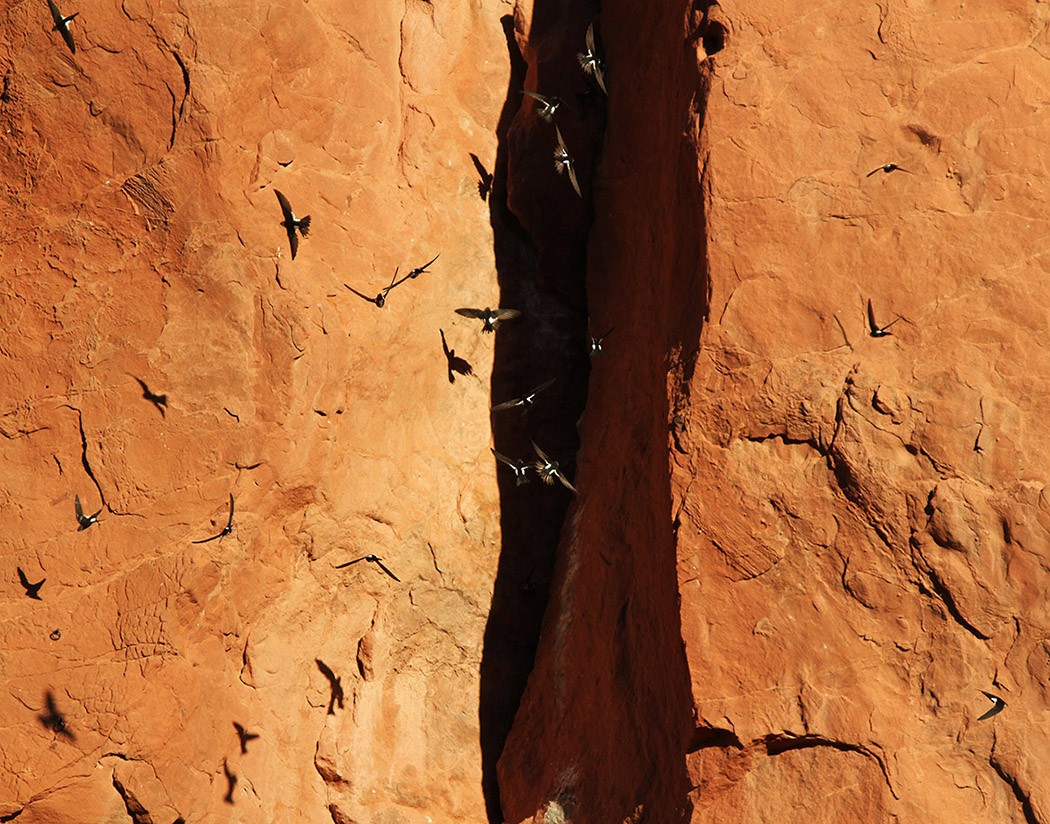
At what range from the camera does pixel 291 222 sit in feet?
19.5

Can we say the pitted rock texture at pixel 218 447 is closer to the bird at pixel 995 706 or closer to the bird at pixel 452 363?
the bird at pixel 452 363

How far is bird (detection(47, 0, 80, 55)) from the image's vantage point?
216 inches

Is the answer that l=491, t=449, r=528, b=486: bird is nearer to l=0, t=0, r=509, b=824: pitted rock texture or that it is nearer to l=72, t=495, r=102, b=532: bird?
l=0, t=0, r=509, b=824: pitted rock texture

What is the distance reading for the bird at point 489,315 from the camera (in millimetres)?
6379

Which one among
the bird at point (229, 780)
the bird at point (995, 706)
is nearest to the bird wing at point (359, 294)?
the bird at point (229, 780)

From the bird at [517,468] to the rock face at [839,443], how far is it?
1074 millimetres

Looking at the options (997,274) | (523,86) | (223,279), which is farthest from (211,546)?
(997,274)

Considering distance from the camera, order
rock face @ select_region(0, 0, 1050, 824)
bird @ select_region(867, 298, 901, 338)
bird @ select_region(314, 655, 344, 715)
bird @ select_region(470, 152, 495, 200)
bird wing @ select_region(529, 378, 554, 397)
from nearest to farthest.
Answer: rock face @ select_region(0, 0, 1050, 824), bird @ select_region(867, 298, 901, 338), bird @ select_region(314, 655, 344, 715), bird wing @ select_region(529, 378, 554, 397), bird @ select_region(470, 152, 495, 200)

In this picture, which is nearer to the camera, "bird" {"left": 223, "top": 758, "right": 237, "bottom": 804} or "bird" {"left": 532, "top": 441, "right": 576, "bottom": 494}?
"bird" {"left": 223, "top": 758, "right": 237, "bottom": 804}

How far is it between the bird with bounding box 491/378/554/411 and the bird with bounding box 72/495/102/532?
2.35 m

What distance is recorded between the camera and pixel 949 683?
14.1 feet

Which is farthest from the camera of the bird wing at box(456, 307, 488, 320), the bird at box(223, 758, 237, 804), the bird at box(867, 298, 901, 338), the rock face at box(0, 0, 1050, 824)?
the bird wing at box(456, 307, 488, 320)

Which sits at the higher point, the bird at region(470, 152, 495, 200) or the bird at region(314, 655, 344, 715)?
the bird at region(470, 152, 495, 200)

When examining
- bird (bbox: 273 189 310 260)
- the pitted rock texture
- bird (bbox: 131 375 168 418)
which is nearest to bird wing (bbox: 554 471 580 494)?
the pitted rock texture
